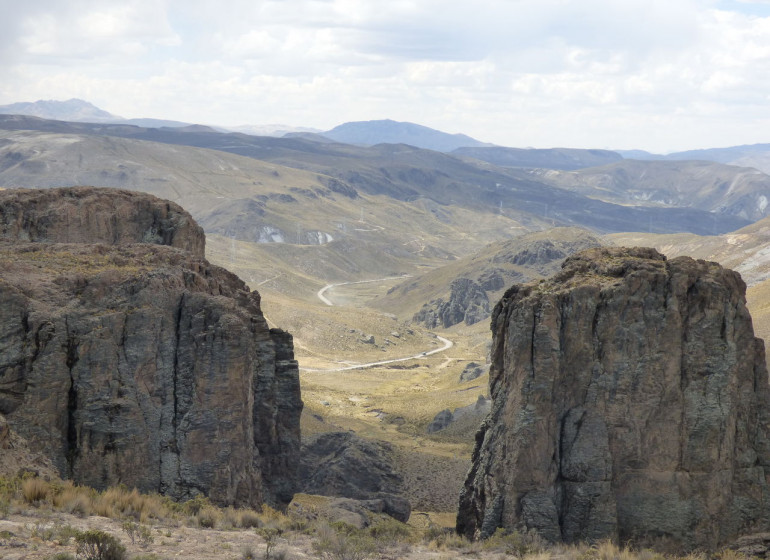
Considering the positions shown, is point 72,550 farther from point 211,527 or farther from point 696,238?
point 696,238

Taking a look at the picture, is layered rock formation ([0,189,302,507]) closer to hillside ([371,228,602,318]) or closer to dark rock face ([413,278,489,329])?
dark rock face ([413,278,489,329])

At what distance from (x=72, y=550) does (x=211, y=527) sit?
16.5 feet

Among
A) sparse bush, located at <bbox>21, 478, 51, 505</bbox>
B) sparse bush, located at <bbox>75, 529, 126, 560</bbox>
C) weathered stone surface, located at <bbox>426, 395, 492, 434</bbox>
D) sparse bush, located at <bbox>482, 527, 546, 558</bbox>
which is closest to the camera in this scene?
sparse bush, located at <bbox>75, 529, 126, 560</bbox>

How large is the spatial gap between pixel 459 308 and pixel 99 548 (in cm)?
13574

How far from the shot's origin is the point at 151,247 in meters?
31.4

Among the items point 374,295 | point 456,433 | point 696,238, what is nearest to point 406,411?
point 456,433

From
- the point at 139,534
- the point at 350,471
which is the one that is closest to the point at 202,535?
the point at 139,534

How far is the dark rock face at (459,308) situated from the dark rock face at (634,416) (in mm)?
116612

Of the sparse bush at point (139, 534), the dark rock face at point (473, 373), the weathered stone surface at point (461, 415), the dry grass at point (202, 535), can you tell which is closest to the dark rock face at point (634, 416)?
the dry grass at point (202, 535)

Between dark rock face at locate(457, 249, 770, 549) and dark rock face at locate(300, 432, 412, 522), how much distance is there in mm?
12730

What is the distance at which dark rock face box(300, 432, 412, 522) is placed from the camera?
3988 centimetres

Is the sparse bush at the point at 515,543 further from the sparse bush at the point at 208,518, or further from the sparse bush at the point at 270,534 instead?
the sparse bush at the point at 208,518

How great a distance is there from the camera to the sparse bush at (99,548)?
51.0 feet

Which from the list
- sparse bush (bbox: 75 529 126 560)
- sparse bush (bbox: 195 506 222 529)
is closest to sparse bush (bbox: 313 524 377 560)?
sparse bush (bbox: 195 506 222 529)
